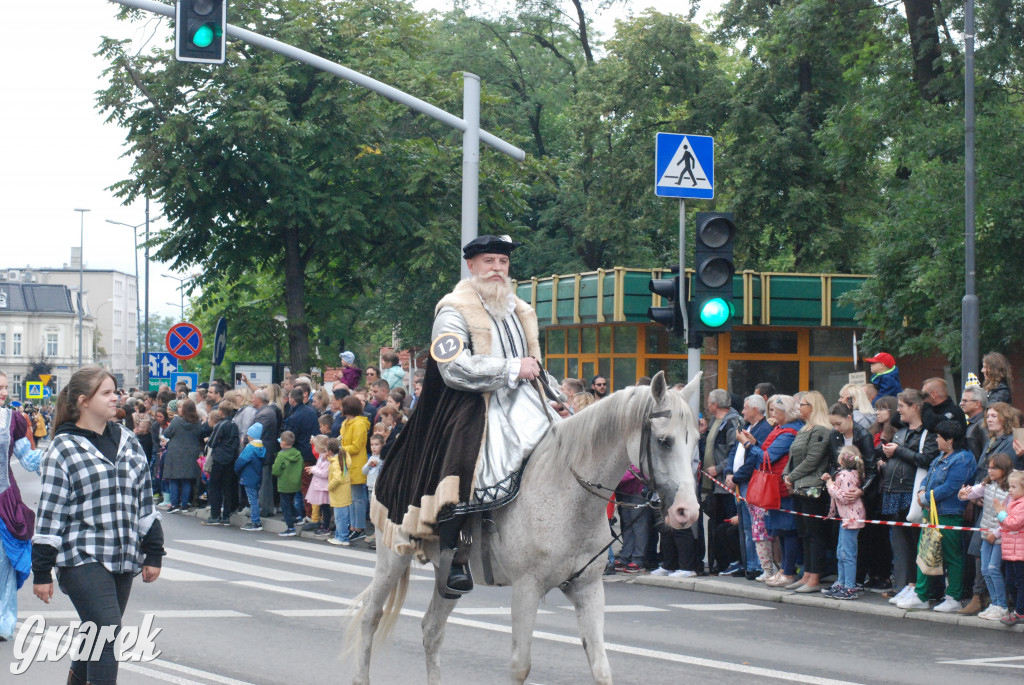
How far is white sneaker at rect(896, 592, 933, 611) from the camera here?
11.7 metres

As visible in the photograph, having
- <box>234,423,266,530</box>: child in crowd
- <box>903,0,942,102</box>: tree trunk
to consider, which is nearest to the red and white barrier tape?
<box>234,423,266,530</box>: child in crowd

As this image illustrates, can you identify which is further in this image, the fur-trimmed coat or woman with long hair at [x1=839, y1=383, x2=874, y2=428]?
woman with long hair at [x1=839, y1=383, x2=874, y2=428]

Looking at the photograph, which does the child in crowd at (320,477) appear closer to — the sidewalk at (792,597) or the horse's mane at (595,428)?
the sidewalk at (792,597)

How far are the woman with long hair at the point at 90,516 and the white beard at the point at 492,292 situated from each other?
2021 mm

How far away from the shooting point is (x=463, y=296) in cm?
709

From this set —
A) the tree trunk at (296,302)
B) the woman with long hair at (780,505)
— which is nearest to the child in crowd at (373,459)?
the woman with long hair at (780,505)

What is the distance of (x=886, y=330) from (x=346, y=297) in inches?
532

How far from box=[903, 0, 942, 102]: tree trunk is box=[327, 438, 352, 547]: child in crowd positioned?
14.3 metres

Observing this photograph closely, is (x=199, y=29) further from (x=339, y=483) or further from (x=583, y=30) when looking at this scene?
(x=583, y=30)

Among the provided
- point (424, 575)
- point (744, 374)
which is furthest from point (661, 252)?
point (424, 575)

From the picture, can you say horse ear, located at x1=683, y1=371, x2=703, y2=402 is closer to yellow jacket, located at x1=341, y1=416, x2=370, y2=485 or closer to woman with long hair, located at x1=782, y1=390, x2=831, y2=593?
woman with long hair, located at x1=782, y1=390, x2=831, y2=593

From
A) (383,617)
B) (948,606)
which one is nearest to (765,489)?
(948,606)

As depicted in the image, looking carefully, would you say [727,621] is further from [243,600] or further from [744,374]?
[744,374]

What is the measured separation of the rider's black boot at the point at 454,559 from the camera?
6.73m
